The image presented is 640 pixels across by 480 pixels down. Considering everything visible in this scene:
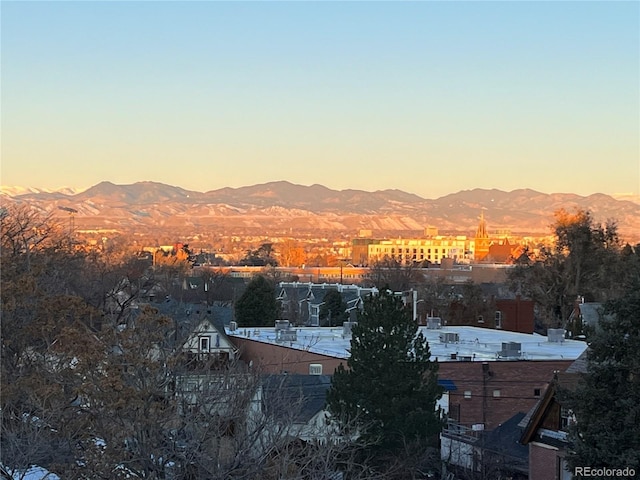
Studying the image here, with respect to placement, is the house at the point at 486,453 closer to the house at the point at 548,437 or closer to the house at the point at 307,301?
the house at the point at 548,437

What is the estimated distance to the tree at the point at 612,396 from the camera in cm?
1612

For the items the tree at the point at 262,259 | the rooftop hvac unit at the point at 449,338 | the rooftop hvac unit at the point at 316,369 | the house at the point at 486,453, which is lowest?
the tree at the point at 262,259

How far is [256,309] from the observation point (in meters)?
54.1

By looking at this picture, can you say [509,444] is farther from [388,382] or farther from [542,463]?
[542,463]

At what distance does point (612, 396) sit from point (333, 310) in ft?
146

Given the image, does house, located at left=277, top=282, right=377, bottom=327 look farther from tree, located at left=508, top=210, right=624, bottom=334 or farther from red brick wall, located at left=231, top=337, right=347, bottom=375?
red brick wall, located at left=231, top=337, right=347, bottom=375

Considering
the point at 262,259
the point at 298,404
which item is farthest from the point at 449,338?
the point at 262,259

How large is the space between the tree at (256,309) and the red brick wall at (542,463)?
32553mm

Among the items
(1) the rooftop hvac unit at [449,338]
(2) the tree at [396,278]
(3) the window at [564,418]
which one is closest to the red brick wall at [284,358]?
(1) the rooftop hvac unit at [449,338]

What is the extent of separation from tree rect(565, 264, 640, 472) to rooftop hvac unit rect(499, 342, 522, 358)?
17.9m

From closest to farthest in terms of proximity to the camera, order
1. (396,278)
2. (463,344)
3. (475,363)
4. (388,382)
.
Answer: (388,382), (475,363), (463,344), (396,278)

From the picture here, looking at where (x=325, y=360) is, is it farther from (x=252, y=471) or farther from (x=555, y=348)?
(x=252, y=471)

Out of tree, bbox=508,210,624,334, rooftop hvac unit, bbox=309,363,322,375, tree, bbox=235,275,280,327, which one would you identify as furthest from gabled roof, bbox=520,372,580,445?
tree, bbox=508,210,624,334

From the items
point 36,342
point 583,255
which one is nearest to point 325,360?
point 36,342
